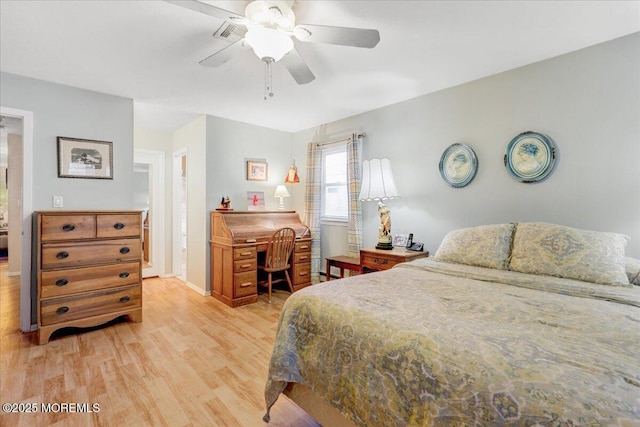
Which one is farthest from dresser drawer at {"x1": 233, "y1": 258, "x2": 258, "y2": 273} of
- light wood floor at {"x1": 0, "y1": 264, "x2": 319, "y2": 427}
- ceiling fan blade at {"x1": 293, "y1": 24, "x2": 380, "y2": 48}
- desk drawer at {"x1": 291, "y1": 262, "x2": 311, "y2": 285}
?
ceiling fan blade at {"x1": 293, "y1": 24, "x2": 380, "y2": 48}

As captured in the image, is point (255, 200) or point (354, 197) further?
point (255, 200)

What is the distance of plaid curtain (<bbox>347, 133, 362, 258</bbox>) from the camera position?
370 centimetres

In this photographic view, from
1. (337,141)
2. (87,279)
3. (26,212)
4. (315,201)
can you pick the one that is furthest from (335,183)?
(26,212)

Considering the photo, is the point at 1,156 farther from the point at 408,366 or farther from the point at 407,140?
the point at 408,366

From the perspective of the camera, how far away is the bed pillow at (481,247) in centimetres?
219

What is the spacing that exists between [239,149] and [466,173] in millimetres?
2951

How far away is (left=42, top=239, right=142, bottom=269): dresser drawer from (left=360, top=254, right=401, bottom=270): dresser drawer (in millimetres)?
2324

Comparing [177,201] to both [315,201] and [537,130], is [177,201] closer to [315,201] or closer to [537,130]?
[315,201]

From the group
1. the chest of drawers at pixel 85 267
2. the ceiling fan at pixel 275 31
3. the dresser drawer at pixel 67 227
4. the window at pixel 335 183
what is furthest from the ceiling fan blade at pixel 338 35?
the dresser drawer at pixel 67 227

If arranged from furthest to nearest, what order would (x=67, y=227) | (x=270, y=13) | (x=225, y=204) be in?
(x=225, y=204) → (x=67, y=227) → (x=270, y=13)

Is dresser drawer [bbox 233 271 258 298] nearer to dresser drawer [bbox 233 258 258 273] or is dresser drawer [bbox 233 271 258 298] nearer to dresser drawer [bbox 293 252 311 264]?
dresser drawer [bbox 233 258 258 273]

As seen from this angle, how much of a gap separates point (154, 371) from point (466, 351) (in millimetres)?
2147

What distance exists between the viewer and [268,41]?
166cm

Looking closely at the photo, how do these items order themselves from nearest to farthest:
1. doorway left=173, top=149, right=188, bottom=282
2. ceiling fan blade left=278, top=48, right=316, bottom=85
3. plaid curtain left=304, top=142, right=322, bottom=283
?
ceiling fan blade left=278, top=48, right=316, bottom=85 < plaid curtain left=304, top=142, right=322, bottom=283 < doorway left=173, top=149, right=188, bottom=282
